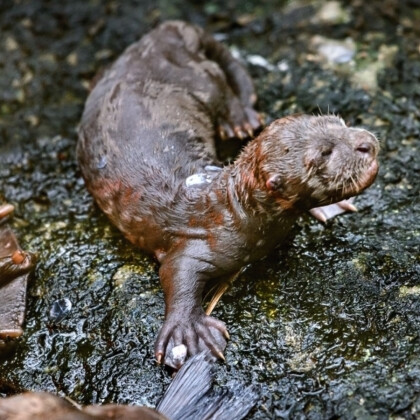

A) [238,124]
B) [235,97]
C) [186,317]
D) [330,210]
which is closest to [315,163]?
[330,210]

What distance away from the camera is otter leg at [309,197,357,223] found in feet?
14.2

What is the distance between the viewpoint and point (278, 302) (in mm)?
3926

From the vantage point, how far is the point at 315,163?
12.0 ft

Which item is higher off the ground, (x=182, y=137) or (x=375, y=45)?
(x=182, y=137)

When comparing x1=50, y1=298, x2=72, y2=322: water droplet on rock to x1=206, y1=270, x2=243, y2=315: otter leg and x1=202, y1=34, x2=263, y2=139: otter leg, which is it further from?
x1=202, y1=34, x2=263, y2=139: otter leg

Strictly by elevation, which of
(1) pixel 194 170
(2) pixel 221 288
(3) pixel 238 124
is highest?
(1) pixel 194 170

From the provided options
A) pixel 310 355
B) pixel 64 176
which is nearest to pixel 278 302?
pixel 310 355

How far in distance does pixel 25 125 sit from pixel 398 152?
2.47 m

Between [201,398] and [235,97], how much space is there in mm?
2302

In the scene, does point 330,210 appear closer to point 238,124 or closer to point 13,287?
point 238,124

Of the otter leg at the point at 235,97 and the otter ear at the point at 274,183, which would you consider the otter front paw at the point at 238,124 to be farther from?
the otter ear at the point at 274,183

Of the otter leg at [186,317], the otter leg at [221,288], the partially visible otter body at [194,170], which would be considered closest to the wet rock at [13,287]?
the partially visible otter body at [194,170]

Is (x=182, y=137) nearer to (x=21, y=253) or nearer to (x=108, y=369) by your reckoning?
(x=21, y=253)

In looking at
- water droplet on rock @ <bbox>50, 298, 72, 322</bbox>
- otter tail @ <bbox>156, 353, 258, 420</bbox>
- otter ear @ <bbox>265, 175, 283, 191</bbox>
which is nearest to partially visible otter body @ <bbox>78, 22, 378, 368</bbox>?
otter ear @ <bbox>265, 175, 283, 191</bbox>
